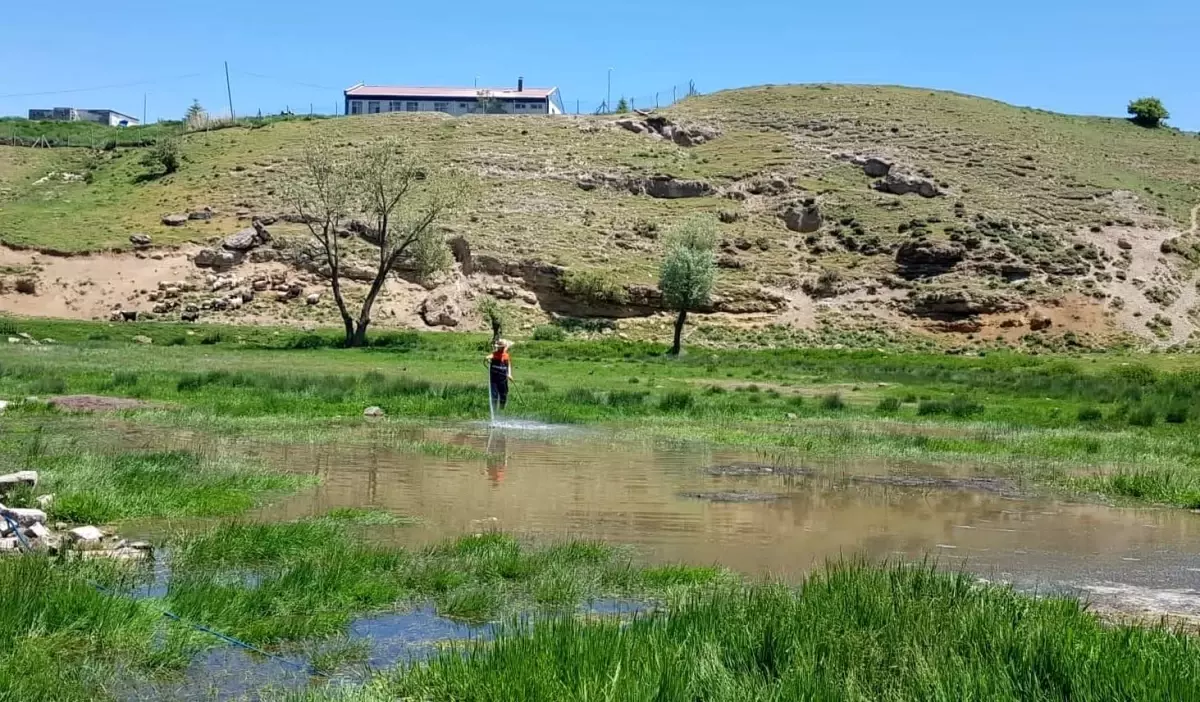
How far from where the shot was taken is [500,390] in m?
27.3

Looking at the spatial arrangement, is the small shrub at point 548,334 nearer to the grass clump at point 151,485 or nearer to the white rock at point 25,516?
the grass clump at point 151,485

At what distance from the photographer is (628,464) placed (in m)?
19.0

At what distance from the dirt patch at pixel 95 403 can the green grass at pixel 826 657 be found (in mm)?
18811

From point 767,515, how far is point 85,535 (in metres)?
8.29

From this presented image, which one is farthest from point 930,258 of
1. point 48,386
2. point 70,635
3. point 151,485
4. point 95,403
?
point 70,635

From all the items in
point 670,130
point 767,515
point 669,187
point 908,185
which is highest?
point 670,130

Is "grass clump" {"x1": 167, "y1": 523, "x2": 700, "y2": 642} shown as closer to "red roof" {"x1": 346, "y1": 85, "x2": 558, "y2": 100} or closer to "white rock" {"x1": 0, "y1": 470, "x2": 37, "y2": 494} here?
"white rock" {"x1": 0, "y1": 470, "x2": 37, "y2": 494}

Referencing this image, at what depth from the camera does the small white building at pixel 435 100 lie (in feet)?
510

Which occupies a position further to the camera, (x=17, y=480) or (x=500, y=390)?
(x=500, y=390)

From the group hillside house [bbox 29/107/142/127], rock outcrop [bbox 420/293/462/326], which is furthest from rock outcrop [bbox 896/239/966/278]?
hillside house [bbox 29/107/142/127]

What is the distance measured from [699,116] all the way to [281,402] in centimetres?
9296

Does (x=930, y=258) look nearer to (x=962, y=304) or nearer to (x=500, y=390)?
(x=962, y=304)

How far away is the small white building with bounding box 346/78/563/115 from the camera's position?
15538 centimetres

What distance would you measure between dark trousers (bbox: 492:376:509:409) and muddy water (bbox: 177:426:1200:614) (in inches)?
291
